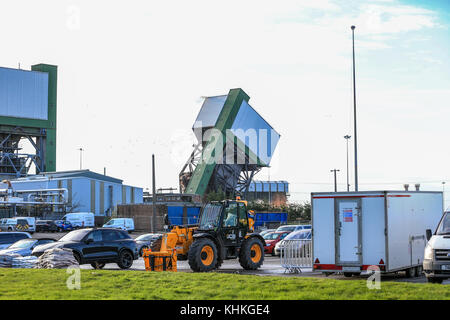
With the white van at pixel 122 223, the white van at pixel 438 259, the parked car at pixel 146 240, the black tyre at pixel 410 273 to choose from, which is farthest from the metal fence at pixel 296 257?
the white van at pixel 122 223

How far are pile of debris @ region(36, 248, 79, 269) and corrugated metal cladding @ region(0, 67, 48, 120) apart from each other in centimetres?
7221

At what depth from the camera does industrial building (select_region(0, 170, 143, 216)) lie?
76.4 metres

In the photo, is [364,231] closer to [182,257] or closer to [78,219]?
[182,257]

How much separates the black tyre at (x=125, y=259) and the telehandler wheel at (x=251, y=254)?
4.63m

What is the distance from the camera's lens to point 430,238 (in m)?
16.0

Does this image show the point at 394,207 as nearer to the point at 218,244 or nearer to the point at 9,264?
the point at 218,244

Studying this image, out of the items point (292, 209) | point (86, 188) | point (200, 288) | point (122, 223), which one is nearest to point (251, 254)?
point (200, 288)

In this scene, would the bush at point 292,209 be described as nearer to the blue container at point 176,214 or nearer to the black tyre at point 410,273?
the blue container at point 176,214

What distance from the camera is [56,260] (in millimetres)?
19484

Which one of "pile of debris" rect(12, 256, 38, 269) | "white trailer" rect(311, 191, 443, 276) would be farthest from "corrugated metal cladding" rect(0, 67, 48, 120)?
"white trailer" rect(311, 191, 443, 276)

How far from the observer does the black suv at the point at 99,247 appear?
23.1 metres

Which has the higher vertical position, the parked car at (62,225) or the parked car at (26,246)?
the parked car at (26,246)
